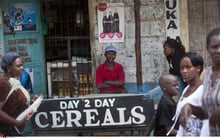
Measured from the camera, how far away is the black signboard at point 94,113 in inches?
231

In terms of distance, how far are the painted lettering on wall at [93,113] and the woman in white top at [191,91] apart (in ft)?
6.46

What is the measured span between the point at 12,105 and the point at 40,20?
447 centimetres

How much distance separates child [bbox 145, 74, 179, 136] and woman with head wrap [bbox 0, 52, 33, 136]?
114 centimetres

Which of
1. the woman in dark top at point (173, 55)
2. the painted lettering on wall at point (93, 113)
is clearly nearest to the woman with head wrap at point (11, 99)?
the painted lettering on wall at point (93, 113)

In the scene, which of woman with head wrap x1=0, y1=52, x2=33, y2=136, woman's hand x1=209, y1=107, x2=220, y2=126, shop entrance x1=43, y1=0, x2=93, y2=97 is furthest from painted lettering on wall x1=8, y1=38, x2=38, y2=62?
woman's hand x1=209, y1=107, x2=220, y2=126

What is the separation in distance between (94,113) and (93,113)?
1 cm

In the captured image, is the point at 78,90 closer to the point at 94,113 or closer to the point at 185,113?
the point at 94,113

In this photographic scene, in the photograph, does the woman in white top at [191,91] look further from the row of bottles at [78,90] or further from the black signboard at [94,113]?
the row of bottles at [78,90]

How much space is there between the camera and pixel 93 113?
5.88 meters

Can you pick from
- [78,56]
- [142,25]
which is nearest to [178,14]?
[142,25]

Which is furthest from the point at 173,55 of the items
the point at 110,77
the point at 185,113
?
the point at 185,113

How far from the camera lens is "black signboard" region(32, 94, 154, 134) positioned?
19.3 ft

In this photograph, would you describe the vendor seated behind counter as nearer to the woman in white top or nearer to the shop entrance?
the shop entrance

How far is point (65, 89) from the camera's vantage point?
29.1 ft
